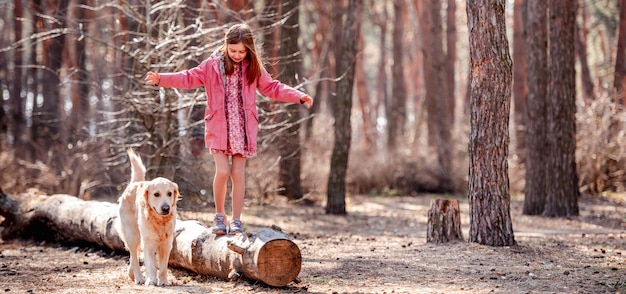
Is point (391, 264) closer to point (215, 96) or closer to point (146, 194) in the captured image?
point (215, 96)

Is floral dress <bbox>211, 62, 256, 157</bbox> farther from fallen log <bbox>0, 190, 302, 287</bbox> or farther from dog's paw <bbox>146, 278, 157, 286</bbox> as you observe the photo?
dog's paw <bbox>146, 278, 157, 286</bbox>

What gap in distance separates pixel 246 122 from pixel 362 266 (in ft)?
6.20

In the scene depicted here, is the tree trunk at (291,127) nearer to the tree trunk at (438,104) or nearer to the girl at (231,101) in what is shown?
the tree trunk at (438,104)

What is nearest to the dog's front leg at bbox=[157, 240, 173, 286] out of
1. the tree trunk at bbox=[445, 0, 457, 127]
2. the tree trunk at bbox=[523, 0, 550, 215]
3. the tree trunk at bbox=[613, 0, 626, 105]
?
the tree trunk at bbox=[523, 0, 550, 215]

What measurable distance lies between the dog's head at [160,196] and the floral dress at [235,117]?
2.61 ft

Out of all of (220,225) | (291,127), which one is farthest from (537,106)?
(220,225)

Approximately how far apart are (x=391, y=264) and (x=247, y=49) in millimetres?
2594

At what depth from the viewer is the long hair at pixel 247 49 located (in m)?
7.20

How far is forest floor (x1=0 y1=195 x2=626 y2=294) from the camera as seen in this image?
22.0ft

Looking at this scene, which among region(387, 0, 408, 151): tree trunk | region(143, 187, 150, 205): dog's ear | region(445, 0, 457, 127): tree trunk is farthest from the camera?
region(387, 0, 408, 151): tree trunk

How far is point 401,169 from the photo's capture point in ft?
65.7

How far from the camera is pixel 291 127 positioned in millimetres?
15062

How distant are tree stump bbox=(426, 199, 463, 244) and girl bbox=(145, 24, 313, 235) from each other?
8.94 ft

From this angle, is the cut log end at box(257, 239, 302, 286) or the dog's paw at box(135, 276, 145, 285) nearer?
the cut log end at box(257, 239, 302, 286)
